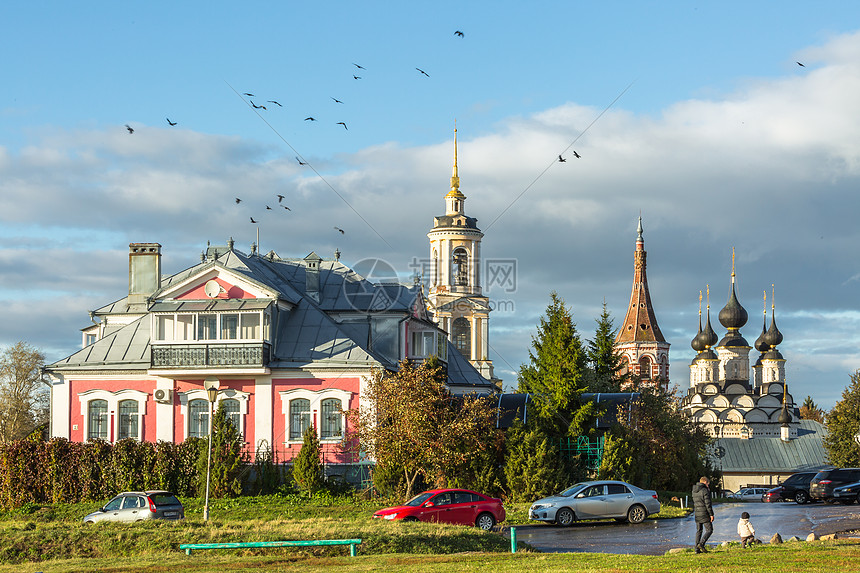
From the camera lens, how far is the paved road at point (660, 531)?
2461 cm

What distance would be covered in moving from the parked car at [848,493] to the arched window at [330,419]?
63.2ft

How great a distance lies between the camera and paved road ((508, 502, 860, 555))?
24609mm

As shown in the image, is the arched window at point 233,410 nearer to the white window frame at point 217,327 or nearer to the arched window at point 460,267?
the white window frame at point 217,327

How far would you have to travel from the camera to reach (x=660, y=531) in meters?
28.5

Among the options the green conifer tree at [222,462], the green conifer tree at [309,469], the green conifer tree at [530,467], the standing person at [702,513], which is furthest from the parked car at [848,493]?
the green conifer tree at [222,462]

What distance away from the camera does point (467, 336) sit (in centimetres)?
9675

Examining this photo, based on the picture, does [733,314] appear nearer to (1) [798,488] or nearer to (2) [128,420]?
(1) [798,488]

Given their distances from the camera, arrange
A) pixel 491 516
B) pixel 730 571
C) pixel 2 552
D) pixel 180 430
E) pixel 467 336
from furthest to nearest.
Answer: pixel 467 336, pixel 180 430, pixel 491 516, pixel 2 552, pixel 730 571

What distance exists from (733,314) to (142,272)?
11073cm

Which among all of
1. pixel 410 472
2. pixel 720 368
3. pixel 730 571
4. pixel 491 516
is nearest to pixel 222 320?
pixel 410 472

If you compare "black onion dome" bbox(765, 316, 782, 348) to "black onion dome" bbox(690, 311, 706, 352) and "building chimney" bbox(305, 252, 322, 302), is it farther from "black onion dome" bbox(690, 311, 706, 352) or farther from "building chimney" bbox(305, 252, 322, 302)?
"building chimney" bbox(305, 252, 322, 302)

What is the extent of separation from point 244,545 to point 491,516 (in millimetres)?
9028

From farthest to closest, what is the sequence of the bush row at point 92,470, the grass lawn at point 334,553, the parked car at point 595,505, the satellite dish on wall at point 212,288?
1. the satellite dish on wall at point 212,288
2. the bush row at point 92,470
3. the parked car at point 595,505
4. the grass lawn at point 334,553

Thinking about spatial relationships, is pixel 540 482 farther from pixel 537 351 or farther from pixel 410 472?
pixel 537 351
